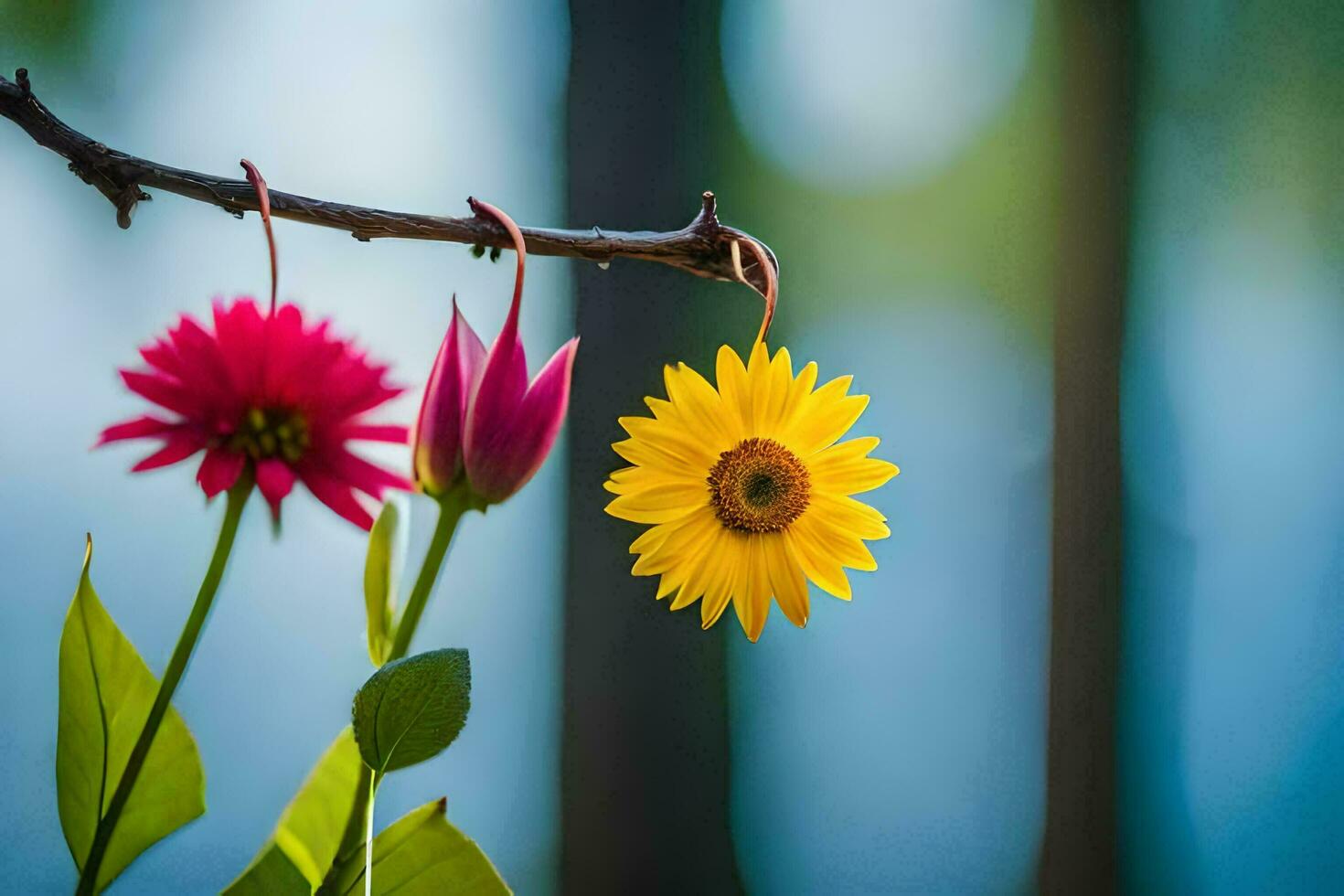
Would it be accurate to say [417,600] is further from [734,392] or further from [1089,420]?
[1089,420]

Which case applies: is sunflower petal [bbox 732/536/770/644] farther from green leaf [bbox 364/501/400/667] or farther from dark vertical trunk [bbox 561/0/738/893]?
dark vertical trunk [bbox 561/0/738/893]

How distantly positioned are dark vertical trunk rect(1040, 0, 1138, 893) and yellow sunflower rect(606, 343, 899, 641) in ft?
1.86

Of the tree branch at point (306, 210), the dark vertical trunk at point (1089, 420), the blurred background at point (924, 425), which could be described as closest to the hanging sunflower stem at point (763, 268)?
the tree branch at point (306, 210)

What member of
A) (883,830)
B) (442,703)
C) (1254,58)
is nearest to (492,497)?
(442,703)

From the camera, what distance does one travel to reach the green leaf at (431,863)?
0.24m

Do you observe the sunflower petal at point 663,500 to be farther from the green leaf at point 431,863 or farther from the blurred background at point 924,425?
the blurred background at point 924,425

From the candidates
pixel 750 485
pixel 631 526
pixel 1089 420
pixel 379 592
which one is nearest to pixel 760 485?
pixel 750 485

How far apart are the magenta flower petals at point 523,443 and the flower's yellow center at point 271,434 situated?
4 cm

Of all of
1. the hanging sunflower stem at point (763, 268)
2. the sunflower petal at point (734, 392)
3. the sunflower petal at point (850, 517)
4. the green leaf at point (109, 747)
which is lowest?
the green leaf at point (109, 747)

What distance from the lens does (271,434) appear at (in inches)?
8.5

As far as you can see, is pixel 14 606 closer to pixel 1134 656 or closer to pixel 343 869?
pixel 343 869

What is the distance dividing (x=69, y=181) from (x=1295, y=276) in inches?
33.1

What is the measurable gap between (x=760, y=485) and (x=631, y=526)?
471 mm

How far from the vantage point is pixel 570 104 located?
2.28 feet
